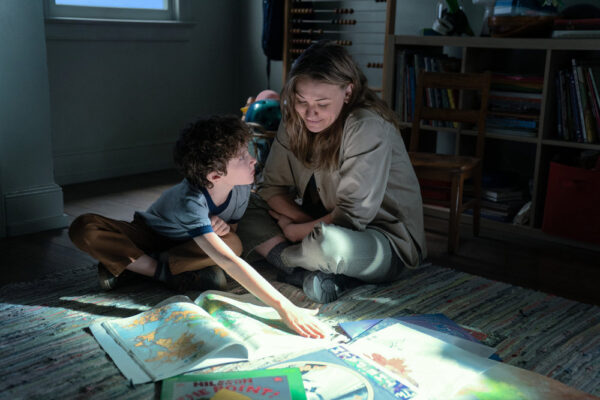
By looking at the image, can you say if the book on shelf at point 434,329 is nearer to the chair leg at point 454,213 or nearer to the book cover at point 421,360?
the book cover at point 421,360

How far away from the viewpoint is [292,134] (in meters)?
1.85

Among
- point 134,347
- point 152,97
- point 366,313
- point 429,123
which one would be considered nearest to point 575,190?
point 429,123

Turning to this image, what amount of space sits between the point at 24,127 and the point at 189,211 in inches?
43.8

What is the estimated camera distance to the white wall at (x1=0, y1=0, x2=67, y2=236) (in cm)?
227

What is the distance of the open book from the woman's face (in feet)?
1.78

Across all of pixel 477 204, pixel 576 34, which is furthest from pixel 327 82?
pixel 576 34

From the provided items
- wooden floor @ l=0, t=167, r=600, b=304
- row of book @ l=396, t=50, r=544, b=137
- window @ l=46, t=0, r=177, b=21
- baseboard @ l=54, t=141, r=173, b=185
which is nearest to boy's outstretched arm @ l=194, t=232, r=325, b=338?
wooden floor @ l=0, t=167, r=600, b=304

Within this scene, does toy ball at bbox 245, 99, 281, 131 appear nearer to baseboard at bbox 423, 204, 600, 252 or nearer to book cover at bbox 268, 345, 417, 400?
baseboard at bbox 423, 204, 600, 252

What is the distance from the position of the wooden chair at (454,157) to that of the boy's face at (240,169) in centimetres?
82

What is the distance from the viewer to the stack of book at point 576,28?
227 centimetres

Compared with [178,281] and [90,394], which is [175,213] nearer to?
[178,281]

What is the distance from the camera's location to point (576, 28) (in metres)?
2.32

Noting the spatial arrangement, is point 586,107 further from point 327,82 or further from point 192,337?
point 192,337

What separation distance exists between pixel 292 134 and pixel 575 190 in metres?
1.20
